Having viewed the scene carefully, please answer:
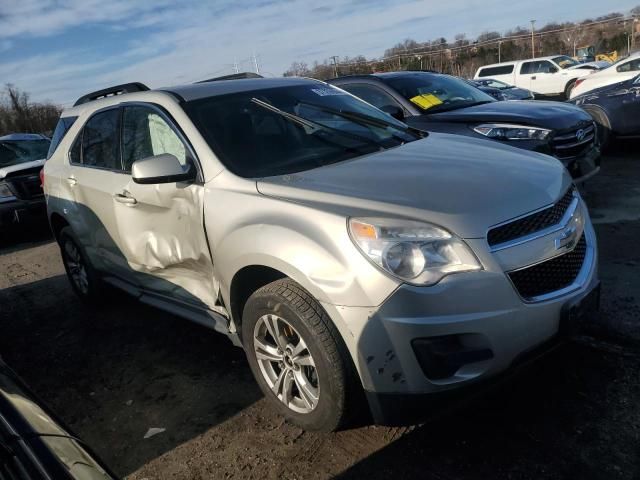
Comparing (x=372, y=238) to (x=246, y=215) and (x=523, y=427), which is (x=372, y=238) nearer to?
(x=246, y=215)

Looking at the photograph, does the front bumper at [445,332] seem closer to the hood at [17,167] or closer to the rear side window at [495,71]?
the hood at [17,167]

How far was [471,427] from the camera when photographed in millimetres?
2725

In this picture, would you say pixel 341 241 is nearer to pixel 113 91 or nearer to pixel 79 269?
pixel 113 91

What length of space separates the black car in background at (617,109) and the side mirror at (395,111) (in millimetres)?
4008

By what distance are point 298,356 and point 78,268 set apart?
3287 mm

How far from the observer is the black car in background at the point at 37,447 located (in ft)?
4.52

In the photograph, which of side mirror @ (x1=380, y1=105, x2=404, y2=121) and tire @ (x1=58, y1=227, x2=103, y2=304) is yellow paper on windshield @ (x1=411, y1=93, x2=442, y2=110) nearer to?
side mirror @ (x1=380, y1=105, x2=404, y2=121)

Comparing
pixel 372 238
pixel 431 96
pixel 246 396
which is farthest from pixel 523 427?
pixel 431 96

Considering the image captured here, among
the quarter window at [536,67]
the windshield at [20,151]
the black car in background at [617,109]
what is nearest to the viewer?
the black car in background at [617,109]

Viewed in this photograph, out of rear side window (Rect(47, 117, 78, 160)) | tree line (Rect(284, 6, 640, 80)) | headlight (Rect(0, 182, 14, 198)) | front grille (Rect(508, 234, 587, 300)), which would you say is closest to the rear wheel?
rear side window (Rect(47, 117, 78, 160))

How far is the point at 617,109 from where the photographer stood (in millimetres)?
8195

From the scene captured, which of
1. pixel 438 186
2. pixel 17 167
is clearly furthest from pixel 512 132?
pixel 17 167

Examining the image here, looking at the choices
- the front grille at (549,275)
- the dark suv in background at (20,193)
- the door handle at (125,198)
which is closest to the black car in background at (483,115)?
the front grille at (549,275)

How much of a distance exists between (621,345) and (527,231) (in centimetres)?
128
